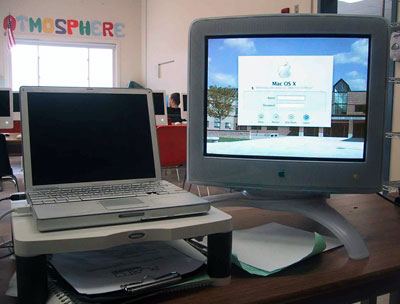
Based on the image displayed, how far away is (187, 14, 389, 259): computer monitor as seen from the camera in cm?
90

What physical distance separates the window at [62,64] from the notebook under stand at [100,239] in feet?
28.3

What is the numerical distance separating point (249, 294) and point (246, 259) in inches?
4.4

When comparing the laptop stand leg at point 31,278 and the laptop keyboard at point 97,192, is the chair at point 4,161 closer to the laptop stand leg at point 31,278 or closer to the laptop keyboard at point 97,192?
the laptop keyboard at point 97,192

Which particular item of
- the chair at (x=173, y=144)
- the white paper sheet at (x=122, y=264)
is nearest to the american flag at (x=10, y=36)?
the chair at (x=173, y=144)

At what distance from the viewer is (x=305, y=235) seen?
89cm

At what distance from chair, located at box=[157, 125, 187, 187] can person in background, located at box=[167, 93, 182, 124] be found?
233 cm

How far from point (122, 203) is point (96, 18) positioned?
9.09 meters

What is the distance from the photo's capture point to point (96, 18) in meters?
8.96

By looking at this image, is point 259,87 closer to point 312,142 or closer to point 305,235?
point 312,142

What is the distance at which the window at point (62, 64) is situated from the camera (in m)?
8.62

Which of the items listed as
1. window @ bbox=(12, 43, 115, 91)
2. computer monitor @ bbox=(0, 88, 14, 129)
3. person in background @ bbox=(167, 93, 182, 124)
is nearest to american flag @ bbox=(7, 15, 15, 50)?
window @ bbox=(12, 43, 115, 91)

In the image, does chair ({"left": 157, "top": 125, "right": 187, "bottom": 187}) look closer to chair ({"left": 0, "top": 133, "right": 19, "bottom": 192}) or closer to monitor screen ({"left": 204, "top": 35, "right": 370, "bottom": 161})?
chair ({"left": 0, "top": 133, "right": 19, "bottom": 192})

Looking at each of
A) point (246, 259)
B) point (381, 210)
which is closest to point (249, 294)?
point (246, 259)

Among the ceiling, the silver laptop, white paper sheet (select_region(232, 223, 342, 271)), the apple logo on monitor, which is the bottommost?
white paper sheet (select_region(232, 223, 342, 271))
